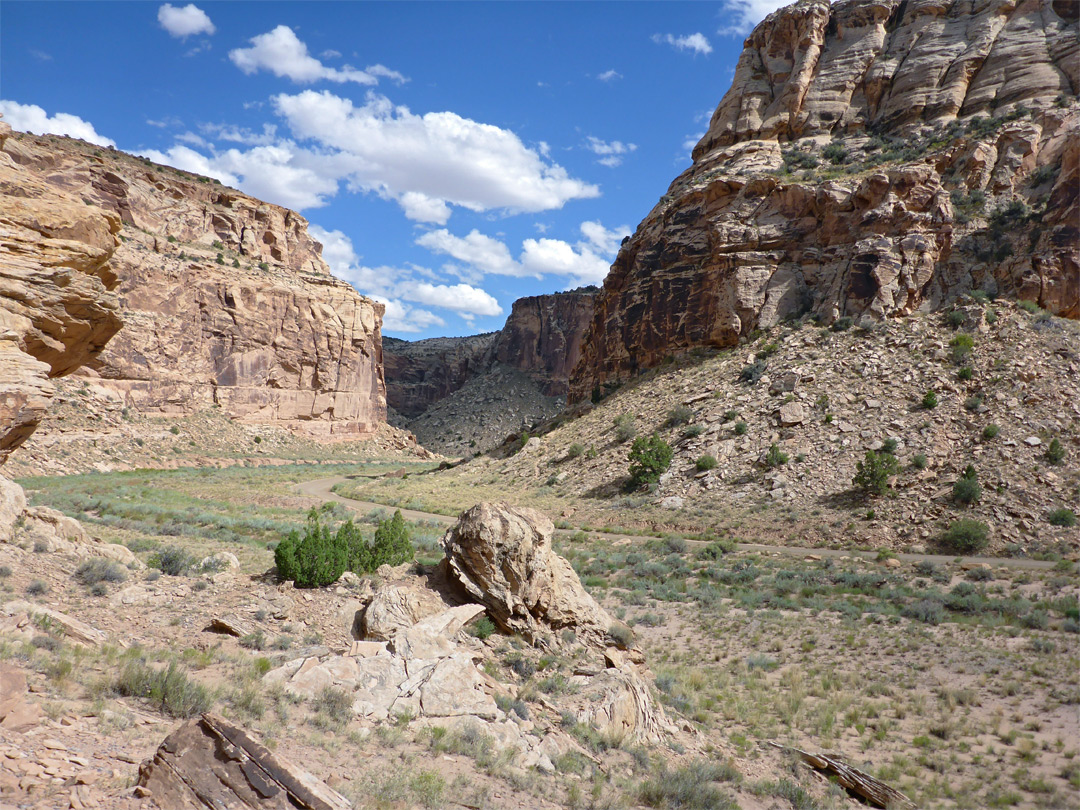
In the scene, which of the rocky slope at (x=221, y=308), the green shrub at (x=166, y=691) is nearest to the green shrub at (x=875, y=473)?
the green shrub at (x=166, y=691)

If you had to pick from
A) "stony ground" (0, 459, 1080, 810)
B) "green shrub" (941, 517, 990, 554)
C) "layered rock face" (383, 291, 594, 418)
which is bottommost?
"stony ground" (0, 459, 1080, 810)

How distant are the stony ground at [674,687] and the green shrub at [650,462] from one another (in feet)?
47.1

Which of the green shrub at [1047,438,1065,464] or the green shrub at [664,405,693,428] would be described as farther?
the green shrub at [664,405,693,428]

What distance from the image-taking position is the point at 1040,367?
95.9 ft

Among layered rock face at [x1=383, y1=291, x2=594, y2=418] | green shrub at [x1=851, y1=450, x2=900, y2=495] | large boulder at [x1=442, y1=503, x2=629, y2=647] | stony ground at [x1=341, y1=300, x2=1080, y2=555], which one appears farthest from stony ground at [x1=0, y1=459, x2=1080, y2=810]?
layered rock face at [x1=383, y1=291, x2=594, y2=418]

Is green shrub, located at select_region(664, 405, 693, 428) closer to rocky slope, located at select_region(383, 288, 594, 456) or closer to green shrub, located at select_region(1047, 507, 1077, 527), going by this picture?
green shrub, located at select_region(1047, 507, 1077, 527)

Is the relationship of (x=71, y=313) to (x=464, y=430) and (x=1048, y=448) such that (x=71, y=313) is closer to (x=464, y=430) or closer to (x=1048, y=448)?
(x=1048, y=448)

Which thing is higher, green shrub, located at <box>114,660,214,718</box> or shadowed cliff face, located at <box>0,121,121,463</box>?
shadowed cliff face, located at <box>0,121,121,463</box>

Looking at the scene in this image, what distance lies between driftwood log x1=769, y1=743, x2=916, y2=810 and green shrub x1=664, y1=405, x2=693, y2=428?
29.3 meters

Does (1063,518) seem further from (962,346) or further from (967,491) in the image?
(962,346)

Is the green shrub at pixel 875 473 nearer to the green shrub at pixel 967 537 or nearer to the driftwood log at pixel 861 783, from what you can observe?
the green shrub at pixel 967 537

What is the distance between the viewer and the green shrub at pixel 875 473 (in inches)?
1023

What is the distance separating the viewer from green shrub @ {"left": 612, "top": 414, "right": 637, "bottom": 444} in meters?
39.8

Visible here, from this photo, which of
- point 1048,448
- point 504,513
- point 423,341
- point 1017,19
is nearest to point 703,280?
point 1048,448
